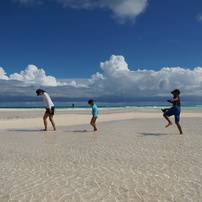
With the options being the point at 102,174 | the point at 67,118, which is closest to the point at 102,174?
the point at 102,174

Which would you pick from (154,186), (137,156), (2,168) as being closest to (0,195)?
(2,168)

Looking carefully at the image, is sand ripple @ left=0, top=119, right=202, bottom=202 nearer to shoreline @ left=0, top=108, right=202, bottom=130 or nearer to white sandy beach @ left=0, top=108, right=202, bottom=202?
white sandy beach @ left=0, top=108, right=202, bottom=202

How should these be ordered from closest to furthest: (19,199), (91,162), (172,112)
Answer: (19,199)
(91,162)
(172,112)

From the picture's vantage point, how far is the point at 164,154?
20.4 ft

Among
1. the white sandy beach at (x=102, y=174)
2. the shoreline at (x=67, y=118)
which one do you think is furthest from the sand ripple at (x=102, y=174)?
the shoreline at (x=67, y=118)

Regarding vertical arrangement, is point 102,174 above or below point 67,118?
above

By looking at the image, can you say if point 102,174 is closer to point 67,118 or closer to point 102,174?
point 102,174

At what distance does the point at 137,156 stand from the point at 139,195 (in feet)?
8.34

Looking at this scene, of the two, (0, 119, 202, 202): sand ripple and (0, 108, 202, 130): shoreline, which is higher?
(0, 119, 202, 202): sand ripple

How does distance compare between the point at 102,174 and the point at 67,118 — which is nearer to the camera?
the point at 102,174

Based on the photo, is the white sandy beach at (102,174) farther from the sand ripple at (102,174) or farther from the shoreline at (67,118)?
the shoreline at (67,118)

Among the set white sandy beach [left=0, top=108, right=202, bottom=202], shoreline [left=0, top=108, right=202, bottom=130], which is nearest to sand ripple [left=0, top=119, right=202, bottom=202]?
white sandy beach [left=0, top=108, right=202, bottom=202]

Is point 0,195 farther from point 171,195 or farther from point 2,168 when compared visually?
point 171,195

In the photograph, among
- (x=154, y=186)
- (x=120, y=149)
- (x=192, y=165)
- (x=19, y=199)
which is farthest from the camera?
(x=120, y=149)
